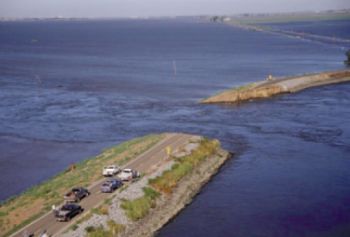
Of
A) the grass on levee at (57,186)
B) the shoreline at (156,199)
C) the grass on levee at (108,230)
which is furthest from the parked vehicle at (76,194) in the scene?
the grass on levee at (108,230)

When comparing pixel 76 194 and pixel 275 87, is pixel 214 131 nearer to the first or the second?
pixel 76 194

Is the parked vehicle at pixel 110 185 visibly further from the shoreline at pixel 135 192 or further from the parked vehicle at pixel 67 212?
the parked vehicle at pixel 67 212

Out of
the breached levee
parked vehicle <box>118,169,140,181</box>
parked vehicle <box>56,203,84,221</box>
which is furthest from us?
the breached levee

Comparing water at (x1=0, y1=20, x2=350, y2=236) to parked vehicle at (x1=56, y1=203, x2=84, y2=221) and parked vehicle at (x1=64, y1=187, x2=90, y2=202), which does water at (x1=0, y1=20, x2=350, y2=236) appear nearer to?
parked vehicle at (x1=56, y1=203, x2=84, y2=221)

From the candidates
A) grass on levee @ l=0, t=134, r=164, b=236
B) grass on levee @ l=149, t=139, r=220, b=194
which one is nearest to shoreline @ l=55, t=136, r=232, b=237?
grass on levee @ l=149, t=139, r=220, b=194

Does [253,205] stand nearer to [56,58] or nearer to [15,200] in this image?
[15,200]

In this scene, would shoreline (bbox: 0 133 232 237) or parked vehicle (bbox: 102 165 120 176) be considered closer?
shoreline (bbox: 0 133 232 237)
